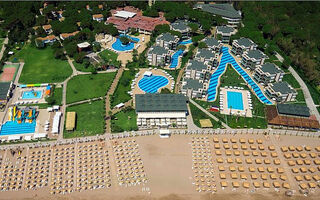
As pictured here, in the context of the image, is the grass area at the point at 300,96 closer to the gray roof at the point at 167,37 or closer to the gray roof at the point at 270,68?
the gray roof at the point at 270,68

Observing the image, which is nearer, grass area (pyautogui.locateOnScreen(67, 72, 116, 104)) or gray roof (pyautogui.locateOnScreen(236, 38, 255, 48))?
grass area (pyautogui.locateOnScreen(67, 72, 116, 104))

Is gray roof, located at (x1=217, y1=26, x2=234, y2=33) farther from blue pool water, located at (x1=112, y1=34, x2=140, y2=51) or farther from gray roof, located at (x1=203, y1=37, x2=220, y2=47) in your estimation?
blue pool water, located at (x1=112, y1=34, x2=140, y2=51)

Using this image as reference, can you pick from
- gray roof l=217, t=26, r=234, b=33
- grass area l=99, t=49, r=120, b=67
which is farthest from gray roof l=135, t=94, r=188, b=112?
gray roof l=217, t=26, r=234, b=33

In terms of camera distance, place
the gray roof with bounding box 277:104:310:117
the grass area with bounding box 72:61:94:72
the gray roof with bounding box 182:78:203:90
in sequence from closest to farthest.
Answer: the gray roof with bounding box 277:104:310:117 → the gray roof with bounding box 182:78:203:90 → the grass area with bounding box 72:61:94:72

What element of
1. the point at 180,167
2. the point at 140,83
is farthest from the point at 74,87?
the point at 180,167

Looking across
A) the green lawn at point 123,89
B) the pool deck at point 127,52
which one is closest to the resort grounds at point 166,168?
the green lawn at point 123,89

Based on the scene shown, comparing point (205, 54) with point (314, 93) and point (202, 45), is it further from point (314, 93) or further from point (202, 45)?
point (314, 93)

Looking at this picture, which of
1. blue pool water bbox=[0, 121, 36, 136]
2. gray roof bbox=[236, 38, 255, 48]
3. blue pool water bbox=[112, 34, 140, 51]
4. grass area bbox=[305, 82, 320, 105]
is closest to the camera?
blue pool water bbox=[0, 121, 36, 136]
